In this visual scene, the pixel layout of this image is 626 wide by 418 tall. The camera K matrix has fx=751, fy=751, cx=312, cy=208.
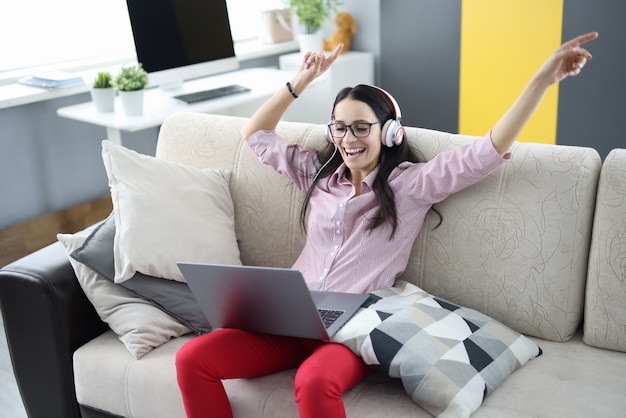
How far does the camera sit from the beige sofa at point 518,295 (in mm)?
1613

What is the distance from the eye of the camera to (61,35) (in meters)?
3.55

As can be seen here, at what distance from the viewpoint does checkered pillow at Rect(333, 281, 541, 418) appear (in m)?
1.53

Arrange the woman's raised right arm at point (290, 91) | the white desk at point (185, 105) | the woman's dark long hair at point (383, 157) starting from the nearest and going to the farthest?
the woman's dark long hair at point (383, 157)
the woman's raised right arm at point (290, 91)
the white desk at point (185, 105)

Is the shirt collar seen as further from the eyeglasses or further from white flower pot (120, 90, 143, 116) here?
white flower pot (120, 90, 143, 116)

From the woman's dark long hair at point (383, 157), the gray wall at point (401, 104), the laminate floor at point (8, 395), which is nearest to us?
the woman's dark long hair at point (383, 157)

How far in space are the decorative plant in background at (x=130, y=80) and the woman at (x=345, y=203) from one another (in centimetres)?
105

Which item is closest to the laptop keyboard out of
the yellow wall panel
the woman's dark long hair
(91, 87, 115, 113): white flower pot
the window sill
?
the woman's dark long hair

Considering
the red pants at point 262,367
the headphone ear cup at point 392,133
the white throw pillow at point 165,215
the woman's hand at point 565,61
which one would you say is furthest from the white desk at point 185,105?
the woman's hand at point 565,61

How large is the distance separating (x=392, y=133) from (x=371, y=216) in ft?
0.70

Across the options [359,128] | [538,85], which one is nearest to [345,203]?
[359,128]

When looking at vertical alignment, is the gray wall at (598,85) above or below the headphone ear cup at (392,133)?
below

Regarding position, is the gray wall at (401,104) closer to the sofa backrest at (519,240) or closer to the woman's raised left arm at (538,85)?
the sofa backrest at (519,240)

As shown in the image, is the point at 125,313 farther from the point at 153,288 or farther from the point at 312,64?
the point at 312,64

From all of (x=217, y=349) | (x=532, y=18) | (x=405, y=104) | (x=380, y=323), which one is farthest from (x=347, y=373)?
(x=405, y=104)
